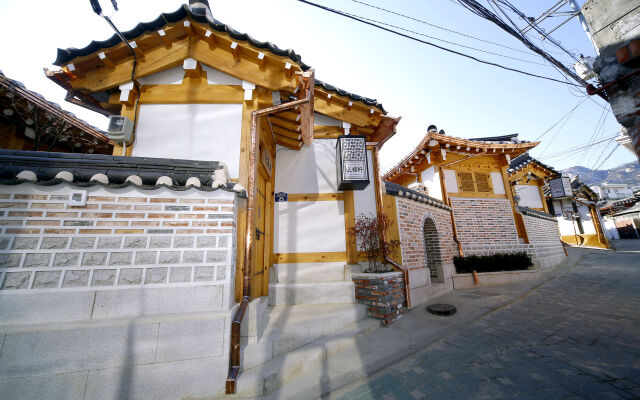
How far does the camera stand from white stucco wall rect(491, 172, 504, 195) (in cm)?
965

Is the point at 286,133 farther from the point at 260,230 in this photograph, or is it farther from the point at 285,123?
the point at 260,230

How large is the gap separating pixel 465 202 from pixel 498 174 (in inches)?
97.5

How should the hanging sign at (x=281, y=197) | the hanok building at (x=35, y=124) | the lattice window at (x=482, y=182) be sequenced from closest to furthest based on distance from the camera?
the hanok building at (x=35, y=124)
the hanging sign at (x=281, y=197)
the lattice window at (x=482, y=182)

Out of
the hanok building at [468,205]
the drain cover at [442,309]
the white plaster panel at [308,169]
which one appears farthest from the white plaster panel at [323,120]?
the drain cover at [442,309]

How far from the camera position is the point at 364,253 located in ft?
17.2

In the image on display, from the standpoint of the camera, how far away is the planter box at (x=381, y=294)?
433 cm

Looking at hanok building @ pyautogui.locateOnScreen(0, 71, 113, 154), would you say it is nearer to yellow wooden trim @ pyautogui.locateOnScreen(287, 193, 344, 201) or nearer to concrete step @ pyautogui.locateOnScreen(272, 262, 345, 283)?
yellow wooden trim @ pyautogui.locateOnScreen(287, 193, 344, 201)

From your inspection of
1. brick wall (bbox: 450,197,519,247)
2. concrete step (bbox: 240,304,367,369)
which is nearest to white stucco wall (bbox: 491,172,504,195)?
brick wall (bbox: 450,197,519,247)

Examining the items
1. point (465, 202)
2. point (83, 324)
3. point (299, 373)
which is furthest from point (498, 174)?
point (83, 324)

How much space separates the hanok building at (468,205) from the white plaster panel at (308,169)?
287cm

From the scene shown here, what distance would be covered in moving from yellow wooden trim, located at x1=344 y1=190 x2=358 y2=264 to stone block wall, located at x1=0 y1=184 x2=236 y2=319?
114 inches

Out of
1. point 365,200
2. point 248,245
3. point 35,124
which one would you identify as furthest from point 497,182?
point 35,124

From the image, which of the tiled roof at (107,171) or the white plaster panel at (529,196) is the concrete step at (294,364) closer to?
the tiled roof at (107,171)

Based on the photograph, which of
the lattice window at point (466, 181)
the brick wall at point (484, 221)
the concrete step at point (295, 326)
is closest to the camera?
the concrete step at point (295, 326)
